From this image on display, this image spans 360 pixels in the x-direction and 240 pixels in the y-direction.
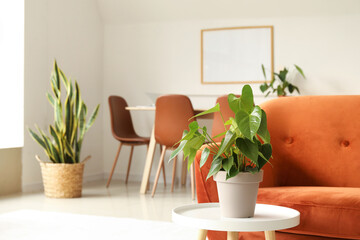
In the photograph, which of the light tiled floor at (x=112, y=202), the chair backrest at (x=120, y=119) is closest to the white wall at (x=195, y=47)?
the chair backrest at (x=120, y=119)

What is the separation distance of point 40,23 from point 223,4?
192cm

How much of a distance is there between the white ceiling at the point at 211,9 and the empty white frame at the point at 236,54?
177 mm

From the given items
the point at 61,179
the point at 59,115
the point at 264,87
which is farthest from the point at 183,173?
the point at 59,115

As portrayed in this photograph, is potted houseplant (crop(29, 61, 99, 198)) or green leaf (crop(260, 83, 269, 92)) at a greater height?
green leaf (crop(260, 83, 269, 92))

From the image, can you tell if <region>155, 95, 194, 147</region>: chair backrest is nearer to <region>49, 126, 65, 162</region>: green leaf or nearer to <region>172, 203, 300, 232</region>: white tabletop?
<region>49, 126, 65, 162</region>: green leaf

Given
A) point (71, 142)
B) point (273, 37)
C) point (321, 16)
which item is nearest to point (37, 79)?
point (71, 142)

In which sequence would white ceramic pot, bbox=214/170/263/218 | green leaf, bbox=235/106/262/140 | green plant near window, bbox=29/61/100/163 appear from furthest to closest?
1. green plant near window, bbox=29/61/100/163
2. white ceramic pot, bbox=214/170/263/218
3. green leaf, bbox=235/106/262/140

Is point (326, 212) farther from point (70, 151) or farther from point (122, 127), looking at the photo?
point (122, 127)

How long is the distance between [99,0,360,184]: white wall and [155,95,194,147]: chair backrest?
1.13 meters

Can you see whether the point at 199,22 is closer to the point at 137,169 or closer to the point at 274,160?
the point at 137,169

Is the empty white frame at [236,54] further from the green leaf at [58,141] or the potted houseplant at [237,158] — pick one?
the potted houseplant at [237,158]

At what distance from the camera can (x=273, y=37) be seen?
5.29 metres

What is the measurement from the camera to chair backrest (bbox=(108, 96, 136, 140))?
5184 mm

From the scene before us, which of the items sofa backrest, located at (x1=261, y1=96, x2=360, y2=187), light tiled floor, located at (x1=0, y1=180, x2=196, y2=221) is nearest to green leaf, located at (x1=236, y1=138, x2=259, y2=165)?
sofa backrest, located at (x1=261, y1=96, x2=360, y2=187)
